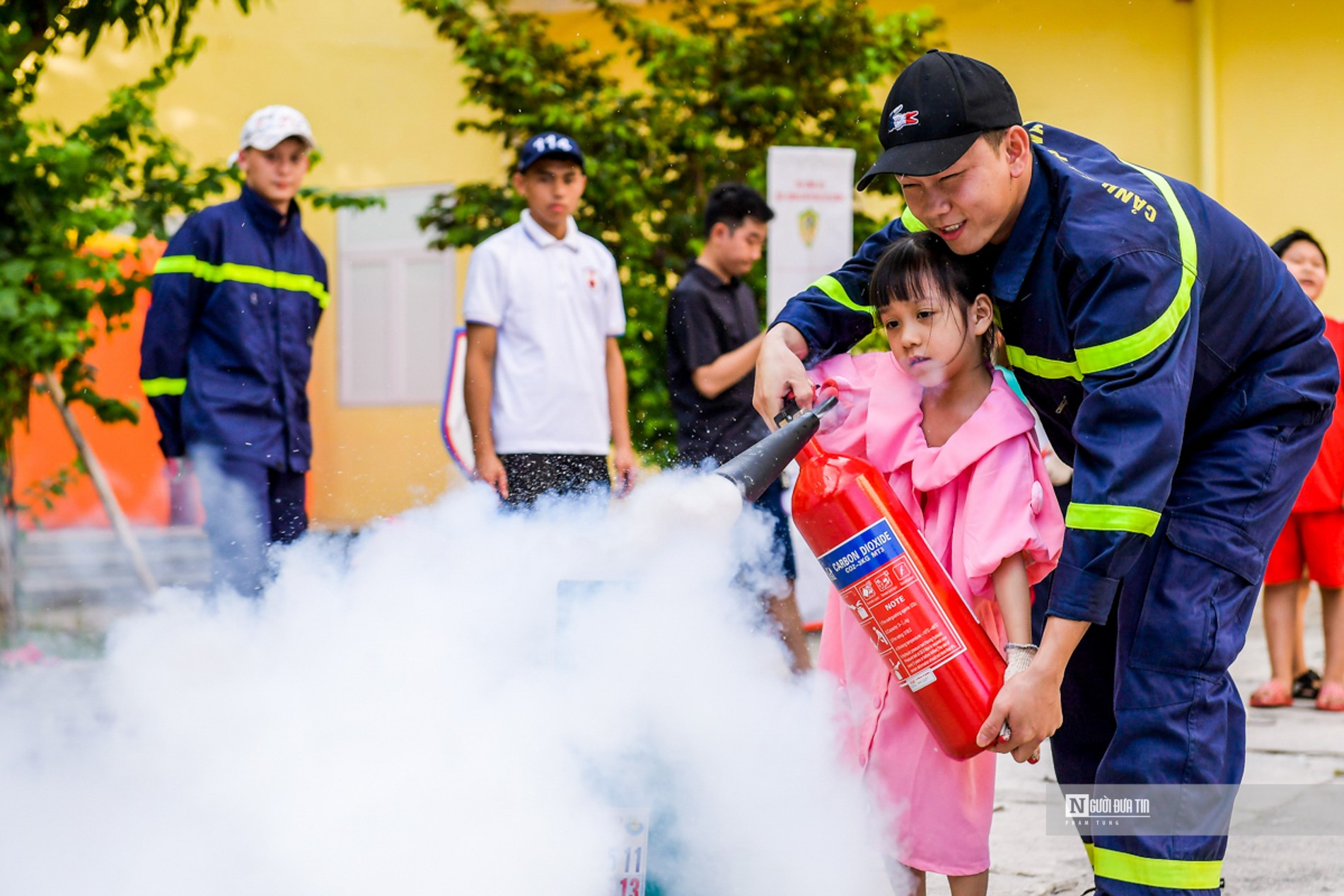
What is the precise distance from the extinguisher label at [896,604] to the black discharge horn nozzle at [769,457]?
179mm

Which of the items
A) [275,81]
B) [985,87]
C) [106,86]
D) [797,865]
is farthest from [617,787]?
[275,81]

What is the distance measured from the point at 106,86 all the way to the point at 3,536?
20.1 ft

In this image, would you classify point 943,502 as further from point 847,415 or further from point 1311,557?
point 1311,557

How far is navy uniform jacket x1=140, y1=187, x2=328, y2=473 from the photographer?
13.0 ft

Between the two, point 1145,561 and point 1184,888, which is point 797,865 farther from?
point 1145,561

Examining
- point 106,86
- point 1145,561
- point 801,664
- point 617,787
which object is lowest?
point 801,664

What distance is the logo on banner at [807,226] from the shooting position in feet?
19.5

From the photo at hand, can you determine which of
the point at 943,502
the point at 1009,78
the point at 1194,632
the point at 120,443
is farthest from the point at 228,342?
the point at 120,443

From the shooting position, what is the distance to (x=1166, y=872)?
2051 millimetres

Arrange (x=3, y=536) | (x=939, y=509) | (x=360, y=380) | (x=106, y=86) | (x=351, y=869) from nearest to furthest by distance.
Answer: (x=351, y=869) < (x=939, y=509) < (x=3, y=536) < (x=106, y=86) < (x=360, y=380)

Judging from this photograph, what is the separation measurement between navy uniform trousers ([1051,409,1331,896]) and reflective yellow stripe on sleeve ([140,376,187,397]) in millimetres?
2951

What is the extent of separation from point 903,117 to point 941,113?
0.07 metres

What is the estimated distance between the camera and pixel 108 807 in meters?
2.54

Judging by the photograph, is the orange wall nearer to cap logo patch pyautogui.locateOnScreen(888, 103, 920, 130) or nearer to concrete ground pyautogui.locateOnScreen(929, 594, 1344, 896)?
concrete ground pyautogui.locateOnScreen(929, 594, 1344, 896)
